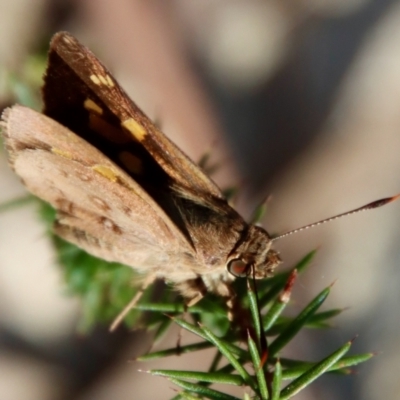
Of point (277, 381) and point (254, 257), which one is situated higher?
point (254, 257)

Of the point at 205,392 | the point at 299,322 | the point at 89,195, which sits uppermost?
the point at 89,195

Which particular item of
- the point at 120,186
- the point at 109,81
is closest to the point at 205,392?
the point at 120,186

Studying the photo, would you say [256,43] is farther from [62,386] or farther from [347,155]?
[62,386]

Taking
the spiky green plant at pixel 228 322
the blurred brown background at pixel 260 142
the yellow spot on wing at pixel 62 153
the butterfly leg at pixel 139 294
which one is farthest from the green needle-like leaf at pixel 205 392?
the blurred brown background at pixel 260 142

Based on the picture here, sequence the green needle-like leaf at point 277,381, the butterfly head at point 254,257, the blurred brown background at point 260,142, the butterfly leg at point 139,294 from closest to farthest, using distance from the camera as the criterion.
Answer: the green needle-like leaf at point 277,381
the butterfly head at point 254,257
the butterfly leg at point 139,294
the blurred brown background at point 260,142

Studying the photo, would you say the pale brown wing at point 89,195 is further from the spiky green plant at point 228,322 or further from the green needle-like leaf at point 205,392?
the green needle-like leaf at point 205,392

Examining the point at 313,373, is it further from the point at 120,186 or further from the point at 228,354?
the point at 120,186

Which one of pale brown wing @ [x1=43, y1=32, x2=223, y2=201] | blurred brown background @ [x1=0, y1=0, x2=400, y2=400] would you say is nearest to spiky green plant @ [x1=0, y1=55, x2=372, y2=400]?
pale brown wing @ [x1=43, y1=32, x2=223, y2=201]
